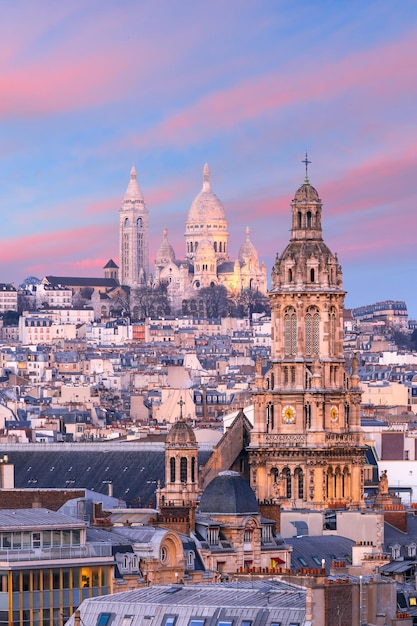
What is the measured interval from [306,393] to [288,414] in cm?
71

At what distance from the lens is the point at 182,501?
67188 mm

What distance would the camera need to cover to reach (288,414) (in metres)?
74.5

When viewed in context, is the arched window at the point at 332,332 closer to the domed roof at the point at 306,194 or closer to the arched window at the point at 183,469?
the domed roof at the point at 306,194

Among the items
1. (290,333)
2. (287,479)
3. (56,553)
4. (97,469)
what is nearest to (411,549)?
(287,479)

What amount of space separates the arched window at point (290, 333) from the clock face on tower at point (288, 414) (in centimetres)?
121

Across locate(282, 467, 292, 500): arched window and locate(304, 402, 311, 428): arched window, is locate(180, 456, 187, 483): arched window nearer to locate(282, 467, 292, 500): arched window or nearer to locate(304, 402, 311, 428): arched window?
locate(282, 467, 292, 500): arched window

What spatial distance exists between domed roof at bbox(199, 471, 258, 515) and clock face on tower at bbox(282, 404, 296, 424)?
1233cm

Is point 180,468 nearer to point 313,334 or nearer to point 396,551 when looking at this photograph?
point 313,334

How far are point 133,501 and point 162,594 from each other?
29.6 m

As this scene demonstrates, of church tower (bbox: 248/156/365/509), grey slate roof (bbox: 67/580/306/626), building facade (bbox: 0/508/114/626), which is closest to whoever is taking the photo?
grey slate roof (bbox: 67/580/306/626)

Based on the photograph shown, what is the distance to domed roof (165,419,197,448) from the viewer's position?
6906cm

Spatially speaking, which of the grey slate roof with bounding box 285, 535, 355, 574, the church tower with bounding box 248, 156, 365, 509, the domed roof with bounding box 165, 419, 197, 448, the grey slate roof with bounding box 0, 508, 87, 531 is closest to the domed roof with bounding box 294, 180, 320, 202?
the church tower with bounding box 248, 156, 365, 509

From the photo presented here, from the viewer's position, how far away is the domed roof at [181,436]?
69.1m

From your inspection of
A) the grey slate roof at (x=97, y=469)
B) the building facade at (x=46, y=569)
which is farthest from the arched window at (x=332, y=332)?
the building facade at (x=46, y=569)
